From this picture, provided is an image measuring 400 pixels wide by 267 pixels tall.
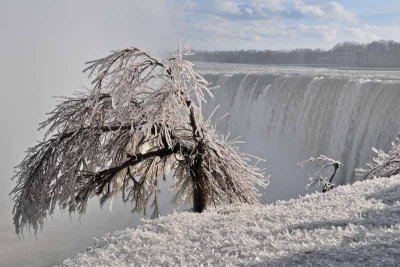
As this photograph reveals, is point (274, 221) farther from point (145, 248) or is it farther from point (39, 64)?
point (39, 64)

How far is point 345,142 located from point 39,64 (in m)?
31.0

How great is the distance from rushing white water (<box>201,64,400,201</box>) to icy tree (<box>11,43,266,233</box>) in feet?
34.2

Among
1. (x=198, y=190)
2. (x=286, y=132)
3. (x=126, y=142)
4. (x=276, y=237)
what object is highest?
(x=126, y=142)

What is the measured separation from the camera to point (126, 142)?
7586 millimetres

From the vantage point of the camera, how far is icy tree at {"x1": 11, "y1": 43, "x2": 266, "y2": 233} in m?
7.05

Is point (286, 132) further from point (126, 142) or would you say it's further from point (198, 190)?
point (126, 142)

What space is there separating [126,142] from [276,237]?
3.73 meters

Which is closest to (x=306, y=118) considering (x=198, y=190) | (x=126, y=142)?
(x=198, y=190)

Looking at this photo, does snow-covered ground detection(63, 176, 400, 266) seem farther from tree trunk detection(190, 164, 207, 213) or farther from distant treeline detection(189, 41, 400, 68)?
distant treeline detection(189, 41, 400, 68)

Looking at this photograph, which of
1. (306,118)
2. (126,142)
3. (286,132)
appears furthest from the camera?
(286,132)

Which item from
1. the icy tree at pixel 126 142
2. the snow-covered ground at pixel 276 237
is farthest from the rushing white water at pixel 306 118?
the snow-covered ground at pixel 276 237

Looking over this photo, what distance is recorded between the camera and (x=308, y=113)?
68.5 ft

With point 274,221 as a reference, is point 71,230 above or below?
below

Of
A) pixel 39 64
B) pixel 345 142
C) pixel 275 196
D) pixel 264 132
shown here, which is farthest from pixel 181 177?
pixel 39 64
